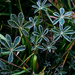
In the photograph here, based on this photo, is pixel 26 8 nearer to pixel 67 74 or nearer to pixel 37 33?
pixel 37 33

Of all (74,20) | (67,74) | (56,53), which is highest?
(74,20)

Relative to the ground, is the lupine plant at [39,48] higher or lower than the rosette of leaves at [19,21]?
lower

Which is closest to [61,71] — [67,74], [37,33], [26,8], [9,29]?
[67,74]

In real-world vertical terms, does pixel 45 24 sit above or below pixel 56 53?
above

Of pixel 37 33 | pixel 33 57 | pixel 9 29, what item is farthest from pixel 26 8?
pixel 33 57

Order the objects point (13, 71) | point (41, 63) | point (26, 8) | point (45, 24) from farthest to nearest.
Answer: point (26, 8) < point (45, 24) < point (41, 63) < point (13, 71)

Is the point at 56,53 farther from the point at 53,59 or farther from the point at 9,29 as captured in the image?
the point at 9,29

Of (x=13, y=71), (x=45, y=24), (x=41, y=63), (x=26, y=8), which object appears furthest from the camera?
(x=26, y=8)

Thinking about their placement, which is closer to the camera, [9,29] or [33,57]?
[33,57]

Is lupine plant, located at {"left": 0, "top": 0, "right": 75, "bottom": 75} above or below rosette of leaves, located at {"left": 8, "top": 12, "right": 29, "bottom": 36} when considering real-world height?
below

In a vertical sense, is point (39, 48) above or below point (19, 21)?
below
